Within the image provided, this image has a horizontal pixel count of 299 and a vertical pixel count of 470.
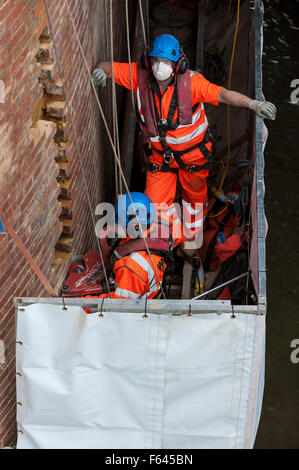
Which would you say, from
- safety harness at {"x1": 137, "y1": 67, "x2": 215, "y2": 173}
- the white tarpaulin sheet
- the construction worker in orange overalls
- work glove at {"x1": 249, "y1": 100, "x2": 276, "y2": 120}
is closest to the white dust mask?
the construction worker in orange overalls

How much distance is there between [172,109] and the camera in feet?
21.3

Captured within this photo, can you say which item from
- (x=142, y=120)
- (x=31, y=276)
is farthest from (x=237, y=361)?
(x=142, y=120)

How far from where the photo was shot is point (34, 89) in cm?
501

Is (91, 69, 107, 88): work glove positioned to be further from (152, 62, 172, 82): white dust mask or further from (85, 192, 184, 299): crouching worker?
(85, 192, 184, 299): crouching worker

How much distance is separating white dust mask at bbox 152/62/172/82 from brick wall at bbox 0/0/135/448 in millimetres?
661

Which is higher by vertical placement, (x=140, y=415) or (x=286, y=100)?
(x=286, y=100)

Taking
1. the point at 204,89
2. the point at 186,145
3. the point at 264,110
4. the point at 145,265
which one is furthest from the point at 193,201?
the point at 145,265

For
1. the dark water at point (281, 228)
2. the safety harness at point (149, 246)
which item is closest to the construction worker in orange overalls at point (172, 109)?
the safety harness at point (149, 246)

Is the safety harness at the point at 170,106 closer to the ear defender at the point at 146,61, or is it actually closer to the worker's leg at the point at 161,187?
the ear defender at the point at 146,61

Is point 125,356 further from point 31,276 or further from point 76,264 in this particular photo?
point 76,264

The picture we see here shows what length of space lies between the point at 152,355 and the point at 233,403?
70 centimetres

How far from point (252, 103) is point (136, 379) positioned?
10.1 ft

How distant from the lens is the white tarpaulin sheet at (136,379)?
176 inches

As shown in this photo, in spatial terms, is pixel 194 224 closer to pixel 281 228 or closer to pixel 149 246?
pixel 149 246
